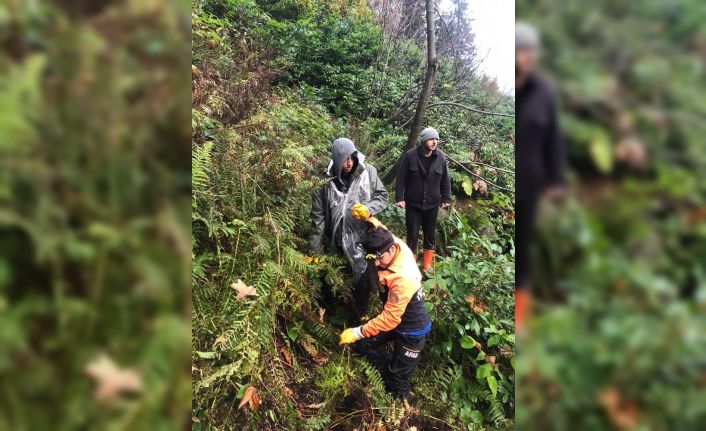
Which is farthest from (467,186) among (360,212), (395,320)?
(395,320)

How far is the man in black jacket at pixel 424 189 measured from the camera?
299 centimetres

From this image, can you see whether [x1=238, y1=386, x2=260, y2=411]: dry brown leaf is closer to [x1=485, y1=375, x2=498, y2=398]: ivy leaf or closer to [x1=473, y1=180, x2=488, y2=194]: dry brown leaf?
[x1=485, y1=375, x2=498, y2=398]: ivy leaf

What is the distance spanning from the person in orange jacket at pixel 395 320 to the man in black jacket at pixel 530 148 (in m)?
1.94

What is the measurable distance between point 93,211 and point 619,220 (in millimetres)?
546

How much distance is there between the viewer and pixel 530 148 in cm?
45

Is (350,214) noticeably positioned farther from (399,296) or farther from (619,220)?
(619,220)

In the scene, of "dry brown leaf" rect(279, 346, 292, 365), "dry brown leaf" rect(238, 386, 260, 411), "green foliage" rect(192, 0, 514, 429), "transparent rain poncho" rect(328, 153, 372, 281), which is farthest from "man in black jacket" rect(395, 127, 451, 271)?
"dry brown leaf" rect(238, 386, 260, 411)

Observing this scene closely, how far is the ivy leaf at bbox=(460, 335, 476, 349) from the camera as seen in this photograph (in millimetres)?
2584

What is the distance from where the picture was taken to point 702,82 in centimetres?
46

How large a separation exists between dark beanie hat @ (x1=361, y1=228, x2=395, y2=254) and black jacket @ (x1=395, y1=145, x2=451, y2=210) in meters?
0.78

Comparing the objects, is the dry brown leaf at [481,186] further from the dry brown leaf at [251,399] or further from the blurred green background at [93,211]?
the blurred green background at [93,211]

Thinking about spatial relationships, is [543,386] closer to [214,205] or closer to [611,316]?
[611,316]

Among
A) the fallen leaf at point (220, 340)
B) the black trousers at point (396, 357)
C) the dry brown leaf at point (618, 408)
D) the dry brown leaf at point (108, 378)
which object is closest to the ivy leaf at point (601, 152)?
the dry brown leaf at point (618, 408)

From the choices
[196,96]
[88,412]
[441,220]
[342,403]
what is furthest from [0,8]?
[441,220]
